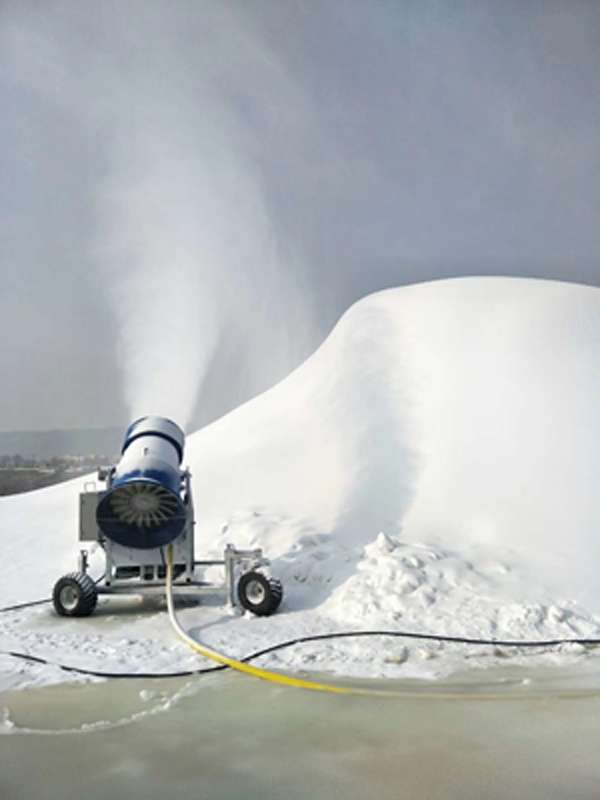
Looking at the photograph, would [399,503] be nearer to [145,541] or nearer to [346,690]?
[145,541]

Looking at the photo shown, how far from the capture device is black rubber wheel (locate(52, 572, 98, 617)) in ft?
27.8

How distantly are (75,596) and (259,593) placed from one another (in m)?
2.16

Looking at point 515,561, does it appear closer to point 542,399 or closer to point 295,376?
point 542,399

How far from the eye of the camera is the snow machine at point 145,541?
27.9ft

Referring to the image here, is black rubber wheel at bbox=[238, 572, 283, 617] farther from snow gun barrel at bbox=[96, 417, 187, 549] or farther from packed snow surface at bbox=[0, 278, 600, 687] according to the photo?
snow gun barrel at bbox=[96, 417, 187, 549]

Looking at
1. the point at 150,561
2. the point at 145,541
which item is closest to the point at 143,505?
the point at 145,541

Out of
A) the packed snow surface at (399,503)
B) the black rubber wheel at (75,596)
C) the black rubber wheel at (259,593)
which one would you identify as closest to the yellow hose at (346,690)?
the packed snow surface at (399,503)

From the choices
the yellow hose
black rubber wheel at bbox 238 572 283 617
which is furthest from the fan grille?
the yellow hose

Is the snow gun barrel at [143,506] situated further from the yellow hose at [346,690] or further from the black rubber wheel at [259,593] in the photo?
the yellow hose at [346,690]

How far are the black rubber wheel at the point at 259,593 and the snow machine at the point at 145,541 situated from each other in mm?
11

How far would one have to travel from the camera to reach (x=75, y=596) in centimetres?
852

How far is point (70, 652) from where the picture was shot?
267 inches

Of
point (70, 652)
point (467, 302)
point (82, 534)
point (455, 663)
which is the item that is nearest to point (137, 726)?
point (70, 652)

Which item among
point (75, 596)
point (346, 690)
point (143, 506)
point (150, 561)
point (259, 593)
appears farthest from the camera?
point (150, 561)
